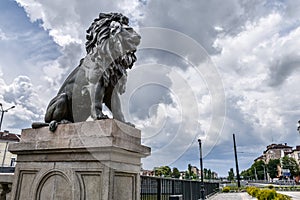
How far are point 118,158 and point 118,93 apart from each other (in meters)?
1.10

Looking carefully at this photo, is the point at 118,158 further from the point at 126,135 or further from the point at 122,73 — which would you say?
the point at 122,73

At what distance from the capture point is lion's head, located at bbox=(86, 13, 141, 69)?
3.45 meters

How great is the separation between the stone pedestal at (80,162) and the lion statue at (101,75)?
0.32 m

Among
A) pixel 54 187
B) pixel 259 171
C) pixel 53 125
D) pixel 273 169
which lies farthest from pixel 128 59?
pixel 259 171

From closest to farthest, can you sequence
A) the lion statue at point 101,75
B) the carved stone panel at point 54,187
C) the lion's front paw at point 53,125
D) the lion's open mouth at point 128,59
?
1. the carved stone panel at point 54,187
2. the lion's front paw at point 53,125
3. the lion statue at point 101,75
4. the lion's open mouth at point 128,59

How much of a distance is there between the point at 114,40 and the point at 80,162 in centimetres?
171

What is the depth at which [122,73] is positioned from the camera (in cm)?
362

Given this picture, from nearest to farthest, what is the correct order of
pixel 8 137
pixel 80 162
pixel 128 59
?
pixel 80 162, pixel 128 59, pixel 8 137

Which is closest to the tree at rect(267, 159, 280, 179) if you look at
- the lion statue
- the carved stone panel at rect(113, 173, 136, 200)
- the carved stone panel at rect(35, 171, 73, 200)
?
the carved stone panel at rect(113, 173, 136, 200)

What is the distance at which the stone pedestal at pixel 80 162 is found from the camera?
111 inches

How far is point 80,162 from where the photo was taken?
2979 millimetres

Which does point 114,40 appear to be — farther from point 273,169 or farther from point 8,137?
point 273,169

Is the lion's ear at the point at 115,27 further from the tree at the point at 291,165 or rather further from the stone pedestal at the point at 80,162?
the tree at the point at 291,165

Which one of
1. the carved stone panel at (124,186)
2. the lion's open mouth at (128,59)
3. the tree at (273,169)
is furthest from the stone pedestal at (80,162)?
the tree at (273,169)
